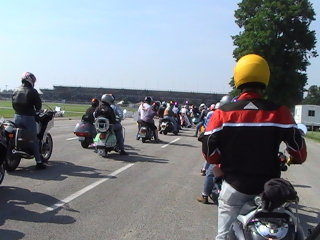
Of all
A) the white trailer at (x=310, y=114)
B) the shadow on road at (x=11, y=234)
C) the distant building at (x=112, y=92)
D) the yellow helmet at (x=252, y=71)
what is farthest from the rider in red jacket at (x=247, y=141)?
the distant building at (x=112, y=92)

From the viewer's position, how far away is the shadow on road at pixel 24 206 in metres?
6.56

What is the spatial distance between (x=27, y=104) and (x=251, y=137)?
7.37m

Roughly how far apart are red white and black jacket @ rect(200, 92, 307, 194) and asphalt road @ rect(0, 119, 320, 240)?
2.65m

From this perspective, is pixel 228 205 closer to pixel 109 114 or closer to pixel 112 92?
pixel 109 114

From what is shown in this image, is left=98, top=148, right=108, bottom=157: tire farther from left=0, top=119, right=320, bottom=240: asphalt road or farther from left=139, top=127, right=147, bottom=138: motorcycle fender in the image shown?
left=139, top=127, right=147, bottom=138: motorcycle fender

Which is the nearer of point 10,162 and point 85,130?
point 10,162

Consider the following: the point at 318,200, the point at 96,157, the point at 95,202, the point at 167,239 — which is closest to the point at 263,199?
the point at 167,239

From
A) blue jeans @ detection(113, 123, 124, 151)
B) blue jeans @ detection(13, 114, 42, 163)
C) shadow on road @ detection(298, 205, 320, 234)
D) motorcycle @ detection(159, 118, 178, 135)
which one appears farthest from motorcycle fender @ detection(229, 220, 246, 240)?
motorcycle @ detection(159, 118, 178, 135)

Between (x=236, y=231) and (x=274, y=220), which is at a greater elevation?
(x=274, y=220)

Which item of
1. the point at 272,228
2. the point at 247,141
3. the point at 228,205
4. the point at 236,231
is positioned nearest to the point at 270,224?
the point at 272,228

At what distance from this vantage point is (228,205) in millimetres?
3686

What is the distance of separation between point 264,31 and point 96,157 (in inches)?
1754

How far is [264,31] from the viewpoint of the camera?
54.2 m

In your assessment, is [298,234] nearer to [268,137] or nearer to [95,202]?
[268,137]
